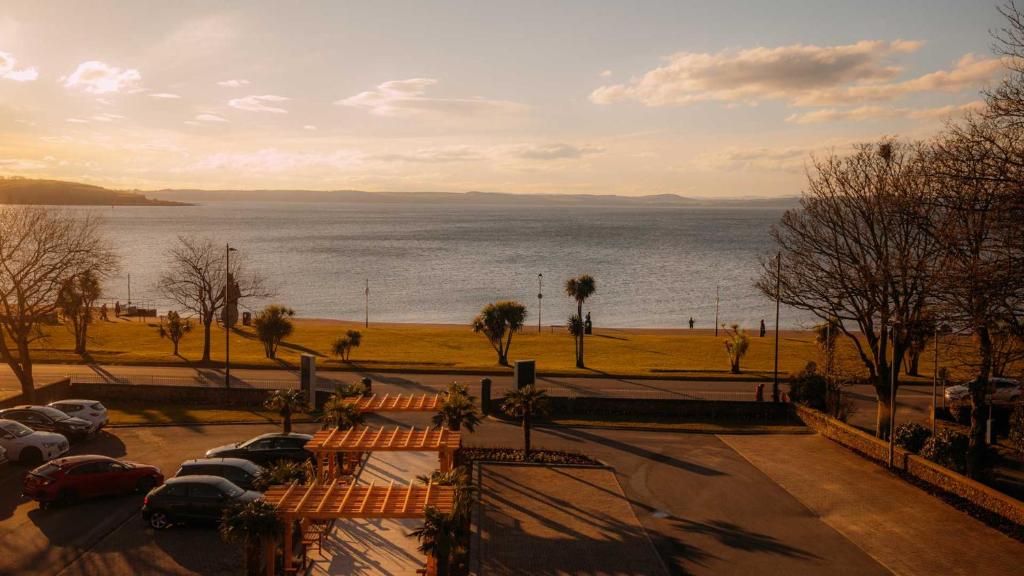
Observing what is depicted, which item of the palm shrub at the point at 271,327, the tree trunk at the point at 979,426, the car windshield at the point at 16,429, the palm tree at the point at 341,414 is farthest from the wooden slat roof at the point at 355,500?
the palm shrub at the point at 271,327

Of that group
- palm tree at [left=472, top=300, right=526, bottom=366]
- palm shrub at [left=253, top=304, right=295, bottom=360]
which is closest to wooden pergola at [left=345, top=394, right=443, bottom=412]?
palm tree at [left=472, top=300, right=526, bottom=366]

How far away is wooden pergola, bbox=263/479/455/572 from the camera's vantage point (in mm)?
16266

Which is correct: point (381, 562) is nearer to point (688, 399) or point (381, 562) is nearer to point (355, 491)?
point (355, 491)

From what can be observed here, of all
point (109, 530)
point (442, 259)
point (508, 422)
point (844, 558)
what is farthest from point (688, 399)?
point (442, 259)

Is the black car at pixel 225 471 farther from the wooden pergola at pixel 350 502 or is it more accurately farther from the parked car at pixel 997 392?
the parked car at pixel 997 392

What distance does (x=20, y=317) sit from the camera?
35.5m

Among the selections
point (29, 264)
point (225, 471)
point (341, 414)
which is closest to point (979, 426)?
point (341, 414)

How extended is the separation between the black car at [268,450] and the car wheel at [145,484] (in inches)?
95.7

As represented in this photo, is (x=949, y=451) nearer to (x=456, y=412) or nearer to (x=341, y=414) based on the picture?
(x=456, y=412)

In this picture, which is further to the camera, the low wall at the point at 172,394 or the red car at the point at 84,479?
the low wall at the point at 172,394

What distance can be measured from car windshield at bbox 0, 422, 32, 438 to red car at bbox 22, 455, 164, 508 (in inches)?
178

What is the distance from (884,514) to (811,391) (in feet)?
40.8

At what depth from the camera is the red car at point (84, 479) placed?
2188cm

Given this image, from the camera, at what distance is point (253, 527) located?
1573cm
